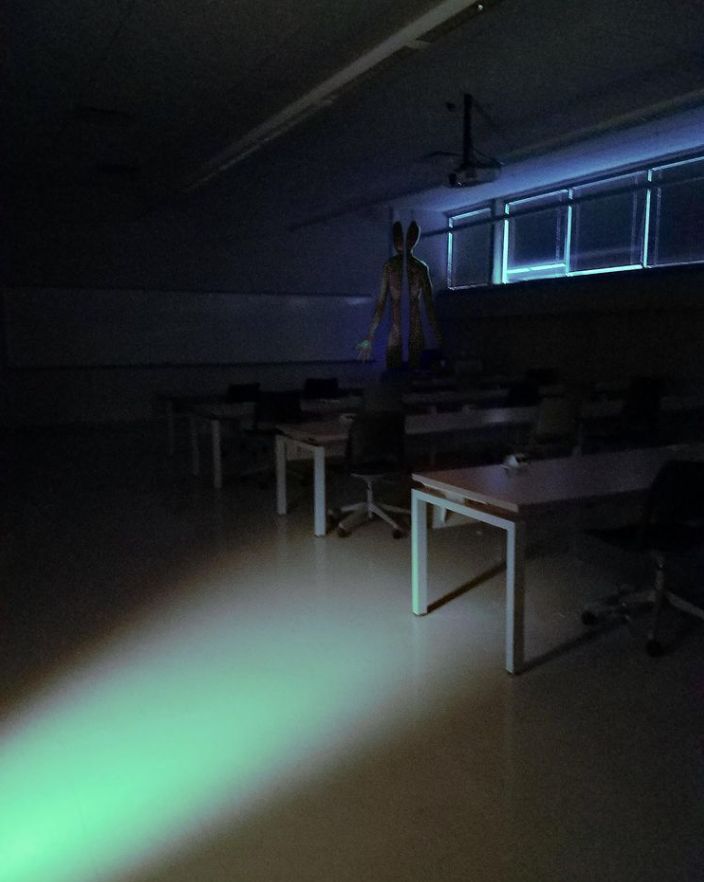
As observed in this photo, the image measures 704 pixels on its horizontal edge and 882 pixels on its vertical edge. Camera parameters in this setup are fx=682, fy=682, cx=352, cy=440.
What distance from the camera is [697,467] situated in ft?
9.45

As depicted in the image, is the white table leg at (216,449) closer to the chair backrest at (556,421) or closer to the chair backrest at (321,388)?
the chair backrest at (321,388)

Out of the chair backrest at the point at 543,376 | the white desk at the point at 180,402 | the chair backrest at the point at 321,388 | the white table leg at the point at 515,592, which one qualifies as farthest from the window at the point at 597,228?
the white table leg at the point at 515,592

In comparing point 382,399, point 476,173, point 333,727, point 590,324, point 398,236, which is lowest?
point 333,727

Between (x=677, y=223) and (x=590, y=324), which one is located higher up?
(x=677, y=223)

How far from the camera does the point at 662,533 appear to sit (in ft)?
10.1

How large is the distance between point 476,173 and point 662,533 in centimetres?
346

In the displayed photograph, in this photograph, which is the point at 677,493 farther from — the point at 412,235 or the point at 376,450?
the point at 412,235

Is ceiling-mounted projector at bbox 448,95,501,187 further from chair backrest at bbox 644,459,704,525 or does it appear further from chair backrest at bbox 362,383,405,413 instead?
chair backrest at bbox 644,459,704,525

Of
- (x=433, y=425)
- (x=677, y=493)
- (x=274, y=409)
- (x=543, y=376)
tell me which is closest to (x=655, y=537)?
(x=677, y=493)

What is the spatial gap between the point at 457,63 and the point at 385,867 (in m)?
5.54

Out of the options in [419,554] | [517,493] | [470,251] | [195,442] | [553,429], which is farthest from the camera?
[470,251]

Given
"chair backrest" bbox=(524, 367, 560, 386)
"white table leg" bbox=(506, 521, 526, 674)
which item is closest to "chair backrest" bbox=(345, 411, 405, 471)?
"white table leg" bbox=(506, 521, 526, 674)

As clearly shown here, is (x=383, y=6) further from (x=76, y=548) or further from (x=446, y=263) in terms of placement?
(x=446, y=263)

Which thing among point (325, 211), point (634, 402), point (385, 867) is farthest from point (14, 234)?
point (385, 867)
